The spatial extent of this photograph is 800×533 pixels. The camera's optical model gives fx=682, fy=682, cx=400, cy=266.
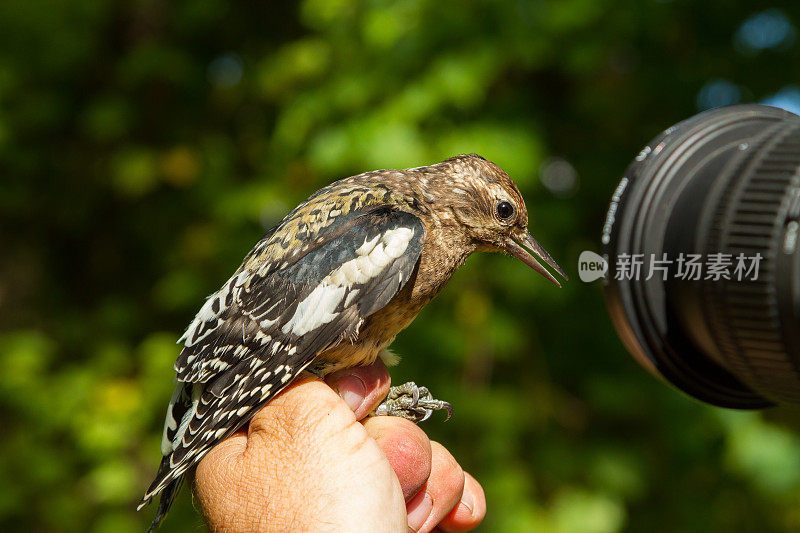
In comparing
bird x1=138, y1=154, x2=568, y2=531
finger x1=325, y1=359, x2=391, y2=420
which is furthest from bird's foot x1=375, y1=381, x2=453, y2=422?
finger x1=325, y1=359, x2=391, y2=420

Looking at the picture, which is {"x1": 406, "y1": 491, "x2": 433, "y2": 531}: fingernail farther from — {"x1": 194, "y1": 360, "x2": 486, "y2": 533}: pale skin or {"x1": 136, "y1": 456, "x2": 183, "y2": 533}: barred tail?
{"x1": 136, "y1": 456, "x2": 183, "y2": 533}: barred tail

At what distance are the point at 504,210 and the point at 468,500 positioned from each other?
1046 mm

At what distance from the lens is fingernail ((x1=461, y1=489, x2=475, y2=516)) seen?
2.42 m

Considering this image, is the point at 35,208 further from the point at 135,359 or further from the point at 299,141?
the point at 299,141

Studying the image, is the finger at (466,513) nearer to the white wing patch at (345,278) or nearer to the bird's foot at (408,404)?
the bird's foot at (408,404)

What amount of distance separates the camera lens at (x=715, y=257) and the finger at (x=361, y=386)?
873 mm

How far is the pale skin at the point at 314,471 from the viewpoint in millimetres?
1729

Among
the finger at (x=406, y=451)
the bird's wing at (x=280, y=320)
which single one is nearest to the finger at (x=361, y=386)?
the finger at (x=406, y=451)

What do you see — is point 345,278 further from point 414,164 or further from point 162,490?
point 414,164

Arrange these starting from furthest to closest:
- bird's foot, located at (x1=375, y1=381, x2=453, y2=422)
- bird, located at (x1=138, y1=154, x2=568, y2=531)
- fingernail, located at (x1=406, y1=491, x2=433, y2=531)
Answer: bird's foot, located at (x1=375, y1=381, x2=453, y2=422) → fingernail, located at (x1=406, y1=491, x2=433, y2=531) → bird, located at (x1=138, y1=154, x2=568, y2=531)

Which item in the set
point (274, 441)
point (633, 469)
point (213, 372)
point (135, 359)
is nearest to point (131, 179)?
point (135, 359)

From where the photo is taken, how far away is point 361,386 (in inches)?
88.7

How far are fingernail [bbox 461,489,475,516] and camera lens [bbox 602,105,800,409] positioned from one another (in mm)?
1008

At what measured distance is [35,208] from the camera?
546 centimetres
